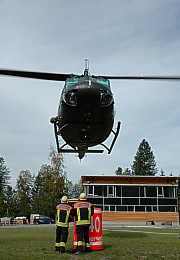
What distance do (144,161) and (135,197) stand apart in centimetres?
5591

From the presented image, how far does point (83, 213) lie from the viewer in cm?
1160

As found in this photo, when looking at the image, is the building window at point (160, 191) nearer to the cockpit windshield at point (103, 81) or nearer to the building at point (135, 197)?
the building at point (135, 197)

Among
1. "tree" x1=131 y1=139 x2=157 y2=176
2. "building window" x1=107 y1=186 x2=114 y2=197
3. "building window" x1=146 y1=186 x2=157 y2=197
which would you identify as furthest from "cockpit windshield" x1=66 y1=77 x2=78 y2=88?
"tree" x1=131 y1=139 x2=157 y2=176

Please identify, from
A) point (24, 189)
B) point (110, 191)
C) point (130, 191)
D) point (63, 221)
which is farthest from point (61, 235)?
point (24, 189)

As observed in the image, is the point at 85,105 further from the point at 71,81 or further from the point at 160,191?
the point at 160,191

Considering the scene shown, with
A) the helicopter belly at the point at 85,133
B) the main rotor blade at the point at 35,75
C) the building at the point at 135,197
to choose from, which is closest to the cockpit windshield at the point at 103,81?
the main rotor blade at the point at 35,75

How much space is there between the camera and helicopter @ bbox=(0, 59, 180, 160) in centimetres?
1291

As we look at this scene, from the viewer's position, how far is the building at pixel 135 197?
52.9 m

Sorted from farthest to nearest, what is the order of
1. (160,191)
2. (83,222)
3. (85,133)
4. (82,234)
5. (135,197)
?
1. (160,191)
2. (135,197)
3. (85,133)
4. (83,222)
5. (82,234)

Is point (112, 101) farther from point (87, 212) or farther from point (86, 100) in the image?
point (87, 212)

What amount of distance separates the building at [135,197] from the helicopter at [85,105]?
39.2 meters

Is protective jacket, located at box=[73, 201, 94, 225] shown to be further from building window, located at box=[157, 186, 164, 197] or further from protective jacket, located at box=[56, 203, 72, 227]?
building window, located at box=[157, 186, 164, 197]

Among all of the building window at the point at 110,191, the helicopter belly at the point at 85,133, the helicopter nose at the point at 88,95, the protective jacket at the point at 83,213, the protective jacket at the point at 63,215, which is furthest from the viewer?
the building window at the point at 110,191

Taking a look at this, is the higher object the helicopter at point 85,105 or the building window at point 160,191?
the helicopter at point 85,105
